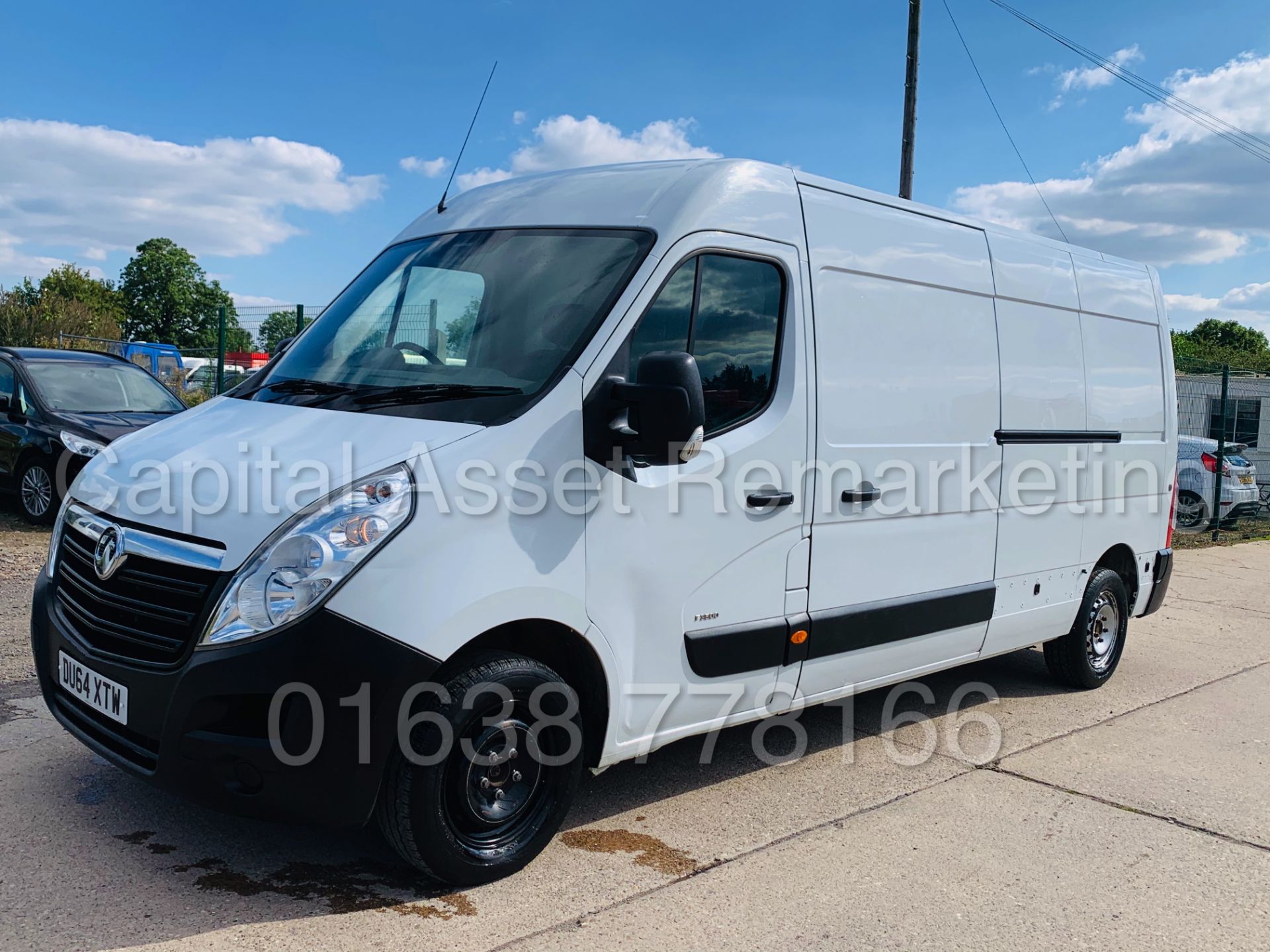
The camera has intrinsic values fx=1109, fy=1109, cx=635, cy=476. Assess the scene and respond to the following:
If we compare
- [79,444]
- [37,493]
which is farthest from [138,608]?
[37,493]

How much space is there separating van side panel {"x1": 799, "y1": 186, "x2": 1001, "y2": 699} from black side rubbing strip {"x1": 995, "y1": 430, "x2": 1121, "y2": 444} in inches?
4.9

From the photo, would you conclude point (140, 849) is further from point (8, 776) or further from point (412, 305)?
point (412, 305)

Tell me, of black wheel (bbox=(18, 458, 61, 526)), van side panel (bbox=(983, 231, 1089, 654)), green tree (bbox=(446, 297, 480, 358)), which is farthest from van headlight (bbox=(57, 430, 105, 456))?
van side panel (bbox=(983, 231, 1089, 654))

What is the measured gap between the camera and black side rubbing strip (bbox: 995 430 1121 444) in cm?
549

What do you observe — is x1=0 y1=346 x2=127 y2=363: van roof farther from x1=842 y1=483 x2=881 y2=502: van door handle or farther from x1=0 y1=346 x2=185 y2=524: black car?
x1=842 y1=483 x2=881 y2=502: van door handle

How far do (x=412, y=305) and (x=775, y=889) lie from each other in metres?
2.52

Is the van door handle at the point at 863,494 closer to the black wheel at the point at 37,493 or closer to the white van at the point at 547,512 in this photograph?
the white van at the point at 547,512

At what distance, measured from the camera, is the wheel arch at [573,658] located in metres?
3.54

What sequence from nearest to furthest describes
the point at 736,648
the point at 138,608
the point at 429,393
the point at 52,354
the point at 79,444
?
the point at 138,608, the point at 429,393, the point at 736,648, the point at 79,444, the point at 52,354

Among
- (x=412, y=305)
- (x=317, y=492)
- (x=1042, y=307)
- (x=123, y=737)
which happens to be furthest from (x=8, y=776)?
(x=1042, y=307)

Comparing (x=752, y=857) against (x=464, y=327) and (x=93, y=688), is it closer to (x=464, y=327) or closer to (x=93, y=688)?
(x=464, y=327)

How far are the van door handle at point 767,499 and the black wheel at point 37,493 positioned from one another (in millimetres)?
8041

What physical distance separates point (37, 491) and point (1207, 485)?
14872mm

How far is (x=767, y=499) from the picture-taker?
4.14 meters
